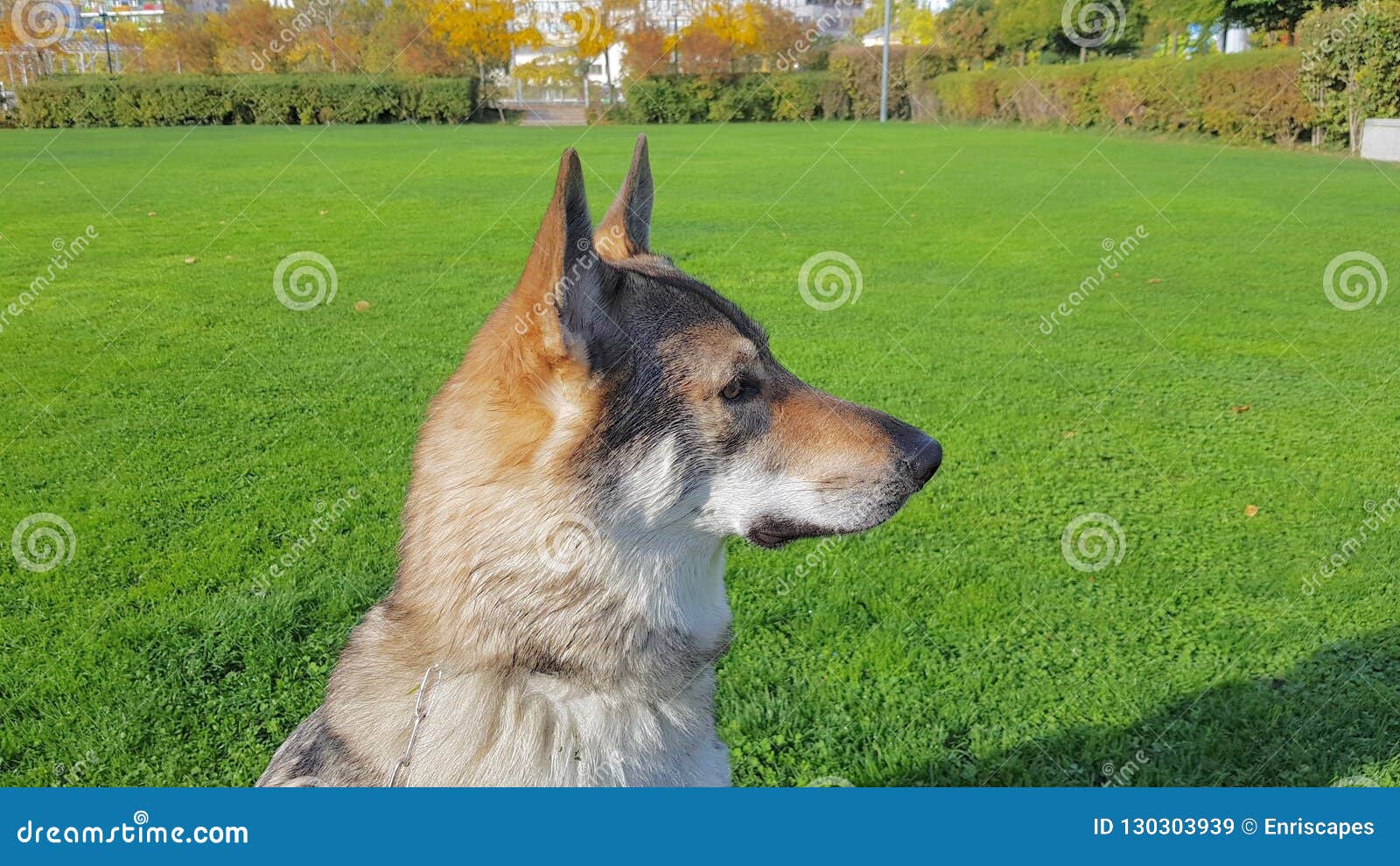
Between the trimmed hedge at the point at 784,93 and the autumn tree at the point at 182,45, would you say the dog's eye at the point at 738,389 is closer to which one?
the autumn tree at the point at 182,45

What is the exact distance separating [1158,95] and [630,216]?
32697 millimetres

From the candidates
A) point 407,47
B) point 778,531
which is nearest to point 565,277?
point 778,531

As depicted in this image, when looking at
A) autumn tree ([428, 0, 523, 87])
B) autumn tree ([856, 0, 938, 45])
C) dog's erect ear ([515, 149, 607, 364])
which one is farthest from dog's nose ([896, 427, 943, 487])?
autumn tree ([856, 0, 938, 45])

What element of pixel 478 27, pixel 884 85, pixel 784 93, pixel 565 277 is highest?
pixel 478 27

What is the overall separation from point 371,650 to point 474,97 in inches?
1817

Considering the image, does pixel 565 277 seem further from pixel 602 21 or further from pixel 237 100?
pixel 602 21

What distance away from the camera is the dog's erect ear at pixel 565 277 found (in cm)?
223

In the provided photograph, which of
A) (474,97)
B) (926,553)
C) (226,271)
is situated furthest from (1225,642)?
(474,97)

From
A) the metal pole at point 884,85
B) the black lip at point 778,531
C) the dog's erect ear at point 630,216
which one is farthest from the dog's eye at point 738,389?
the metal pole at point 884,85

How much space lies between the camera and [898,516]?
5.60 m

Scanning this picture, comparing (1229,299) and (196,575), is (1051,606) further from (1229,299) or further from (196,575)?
(1229,299)

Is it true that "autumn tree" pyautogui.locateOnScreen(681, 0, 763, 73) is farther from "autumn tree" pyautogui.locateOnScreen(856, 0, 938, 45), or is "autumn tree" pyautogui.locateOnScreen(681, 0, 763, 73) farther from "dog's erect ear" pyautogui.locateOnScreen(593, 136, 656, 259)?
"dog's erect ear" pyautogui.locateOnScreen(593, 136, 656, 259)

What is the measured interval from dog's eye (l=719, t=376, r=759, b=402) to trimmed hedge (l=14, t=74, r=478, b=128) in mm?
42671

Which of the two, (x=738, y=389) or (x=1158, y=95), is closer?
(x=738, y=389)
